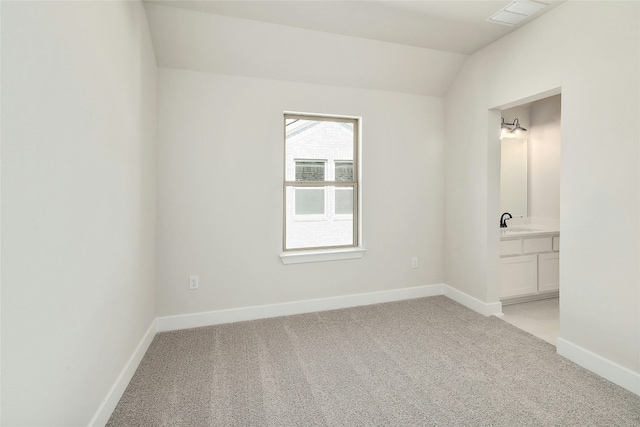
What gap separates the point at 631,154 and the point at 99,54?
317 cm

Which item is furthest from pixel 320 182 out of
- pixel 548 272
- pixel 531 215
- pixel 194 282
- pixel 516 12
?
pixel 531 215

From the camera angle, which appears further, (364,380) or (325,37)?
(325,37)

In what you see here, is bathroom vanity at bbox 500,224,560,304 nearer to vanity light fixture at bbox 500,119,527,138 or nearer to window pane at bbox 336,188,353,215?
vanity light fixture at bbox 500,119,527,138

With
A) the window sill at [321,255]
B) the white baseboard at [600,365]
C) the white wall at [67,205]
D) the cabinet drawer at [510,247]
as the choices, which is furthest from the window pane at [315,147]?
the white baseboard at [600,365]

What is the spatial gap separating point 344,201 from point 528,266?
2203 millimetres

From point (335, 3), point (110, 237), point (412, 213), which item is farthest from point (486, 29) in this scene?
point (110, 237)

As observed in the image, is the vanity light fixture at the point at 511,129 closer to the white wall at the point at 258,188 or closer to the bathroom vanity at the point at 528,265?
the white wall at the point at 258,188

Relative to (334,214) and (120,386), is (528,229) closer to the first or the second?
(334,214)

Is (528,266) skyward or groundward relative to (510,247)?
groundward

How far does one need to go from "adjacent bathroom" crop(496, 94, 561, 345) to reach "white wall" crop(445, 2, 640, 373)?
0.83 meters

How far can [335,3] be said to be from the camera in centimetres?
239

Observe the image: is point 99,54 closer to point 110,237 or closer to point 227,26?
point 110,237

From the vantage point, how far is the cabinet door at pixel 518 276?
11.0 ft

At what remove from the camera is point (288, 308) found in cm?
317
